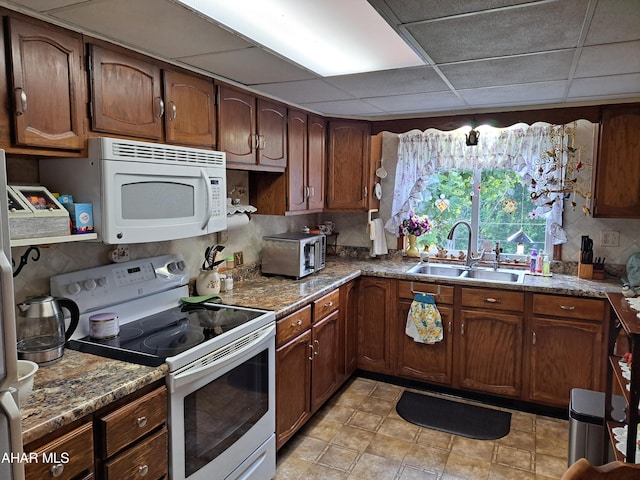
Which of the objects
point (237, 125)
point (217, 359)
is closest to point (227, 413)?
point (217, 359)

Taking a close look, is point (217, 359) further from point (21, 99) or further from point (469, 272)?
point (469, 272)

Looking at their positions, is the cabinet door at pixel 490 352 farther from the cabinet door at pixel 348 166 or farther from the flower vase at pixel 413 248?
the cabinet door at pixel 348 166

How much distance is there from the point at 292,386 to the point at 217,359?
829 mm

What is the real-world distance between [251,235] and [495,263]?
1915mm

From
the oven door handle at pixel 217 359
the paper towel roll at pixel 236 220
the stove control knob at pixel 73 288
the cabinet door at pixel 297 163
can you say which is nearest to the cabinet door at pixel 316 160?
the cabinet door at pixel 297 163

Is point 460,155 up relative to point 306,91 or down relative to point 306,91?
down

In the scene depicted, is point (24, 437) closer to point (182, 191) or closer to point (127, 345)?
point (127, 345)

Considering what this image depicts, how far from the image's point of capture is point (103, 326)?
6.48ft

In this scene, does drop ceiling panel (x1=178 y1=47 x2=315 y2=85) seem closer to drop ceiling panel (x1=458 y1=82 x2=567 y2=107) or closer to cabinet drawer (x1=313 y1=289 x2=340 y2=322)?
drop ceiling panel (x1=458 y1=82 x2=567 y2=107)

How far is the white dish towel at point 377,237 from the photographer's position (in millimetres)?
3938

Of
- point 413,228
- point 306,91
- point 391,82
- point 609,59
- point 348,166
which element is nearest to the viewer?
point 609,59

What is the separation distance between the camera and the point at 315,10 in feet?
5.83

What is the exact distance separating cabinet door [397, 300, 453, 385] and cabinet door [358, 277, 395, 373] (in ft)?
0.30

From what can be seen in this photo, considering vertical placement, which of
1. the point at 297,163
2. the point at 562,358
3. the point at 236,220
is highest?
the point at 297,163
